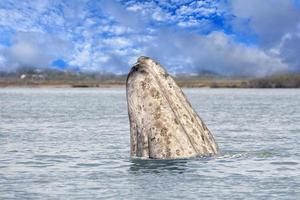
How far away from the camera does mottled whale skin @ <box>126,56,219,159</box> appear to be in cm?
1488

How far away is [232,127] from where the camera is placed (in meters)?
29.1

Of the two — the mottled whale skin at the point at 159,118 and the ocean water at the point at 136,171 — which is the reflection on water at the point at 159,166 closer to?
the ocean water at the point at 136,171

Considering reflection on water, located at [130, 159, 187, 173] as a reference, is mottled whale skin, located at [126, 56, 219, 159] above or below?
above

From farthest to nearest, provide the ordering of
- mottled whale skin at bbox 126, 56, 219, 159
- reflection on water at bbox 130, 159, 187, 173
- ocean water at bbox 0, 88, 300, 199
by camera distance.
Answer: mottled whale skin at bbox 126, 56, 219, 159 → reflection on water at bbox 130, 159, 187, 173 → ocean water at bbox 0, 88, 300, 199

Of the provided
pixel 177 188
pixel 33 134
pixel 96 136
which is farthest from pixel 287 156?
pixel 33 134

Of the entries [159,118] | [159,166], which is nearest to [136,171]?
[159,166]

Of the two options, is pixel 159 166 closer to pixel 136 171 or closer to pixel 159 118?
pixel 136 171

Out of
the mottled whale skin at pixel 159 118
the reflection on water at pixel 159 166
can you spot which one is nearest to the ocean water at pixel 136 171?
the reflection on water at pixel 159 166

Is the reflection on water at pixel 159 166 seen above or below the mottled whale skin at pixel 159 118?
below

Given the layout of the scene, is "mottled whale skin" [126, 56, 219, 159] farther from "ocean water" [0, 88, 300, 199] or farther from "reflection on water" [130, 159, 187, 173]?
"ocean water" [0, 88, 300, 199]

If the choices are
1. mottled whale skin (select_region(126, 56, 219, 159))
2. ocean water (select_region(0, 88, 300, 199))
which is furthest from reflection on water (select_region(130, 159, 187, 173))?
mottled whale skin (select_region(126, 56, 219, 159))

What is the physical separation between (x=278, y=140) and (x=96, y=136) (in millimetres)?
5786

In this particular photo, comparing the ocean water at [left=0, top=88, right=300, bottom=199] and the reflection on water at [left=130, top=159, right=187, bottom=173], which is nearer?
the ocean water at [left=0, top=88, right=300, bottom=199]

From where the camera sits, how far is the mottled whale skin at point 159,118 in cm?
1488
